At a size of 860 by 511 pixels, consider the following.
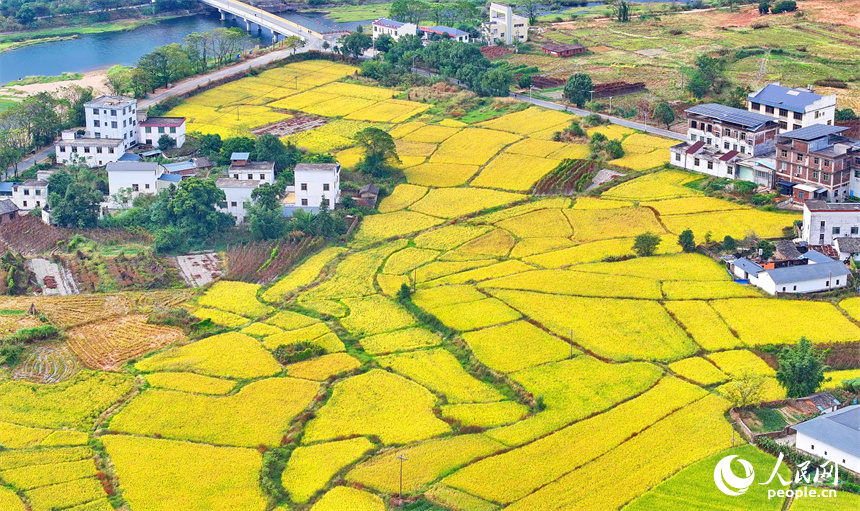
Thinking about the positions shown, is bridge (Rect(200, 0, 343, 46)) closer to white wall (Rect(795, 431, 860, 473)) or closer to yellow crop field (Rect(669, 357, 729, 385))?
yellow crop field (Rect(669, 357, 729, 385))

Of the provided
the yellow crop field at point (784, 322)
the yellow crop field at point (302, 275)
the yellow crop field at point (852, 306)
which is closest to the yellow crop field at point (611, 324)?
the yellow crop field at point (784, 322)

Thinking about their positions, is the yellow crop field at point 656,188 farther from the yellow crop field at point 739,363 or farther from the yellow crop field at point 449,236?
the yellow crop field at point 739,363

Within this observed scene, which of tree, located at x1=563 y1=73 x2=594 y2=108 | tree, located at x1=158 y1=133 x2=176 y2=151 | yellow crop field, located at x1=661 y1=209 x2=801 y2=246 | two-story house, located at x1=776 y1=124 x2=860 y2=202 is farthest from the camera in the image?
tree, located at x1=563 y1=73 x2=594 y2=108

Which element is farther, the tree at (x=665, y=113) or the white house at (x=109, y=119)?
the tree at (x=665, y=113)

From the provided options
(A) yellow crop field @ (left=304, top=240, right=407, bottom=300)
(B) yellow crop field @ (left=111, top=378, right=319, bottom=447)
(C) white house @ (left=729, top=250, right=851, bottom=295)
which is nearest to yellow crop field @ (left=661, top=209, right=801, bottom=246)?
(C) white house @ (left=729, top=250, right=851, bottom=295)

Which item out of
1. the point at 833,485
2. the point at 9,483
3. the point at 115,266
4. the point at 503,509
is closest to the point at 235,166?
the point at 115,266

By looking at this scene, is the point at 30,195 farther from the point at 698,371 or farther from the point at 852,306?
the point at 852,306

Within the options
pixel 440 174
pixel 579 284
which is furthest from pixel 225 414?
pixel 440 174

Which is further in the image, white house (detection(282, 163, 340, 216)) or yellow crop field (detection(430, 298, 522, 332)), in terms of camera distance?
white house (detection(282, 163, 340, 216))
